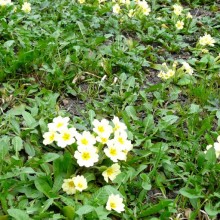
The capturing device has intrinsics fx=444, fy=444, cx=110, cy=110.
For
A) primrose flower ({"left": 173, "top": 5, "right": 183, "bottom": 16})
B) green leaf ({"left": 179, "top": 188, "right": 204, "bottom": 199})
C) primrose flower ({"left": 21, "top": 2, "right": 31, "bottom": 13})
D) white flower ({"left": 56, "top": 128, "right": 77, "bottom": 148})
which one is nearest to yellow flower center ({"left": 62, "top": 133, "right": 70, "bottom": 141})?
white flower ({"left": 56, "top": 128, "right": 77, "bottom": 148})

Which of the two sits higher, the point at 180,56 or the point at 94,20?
the point at 94,20

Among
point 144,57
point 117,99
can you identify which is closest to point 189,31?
point 144,57

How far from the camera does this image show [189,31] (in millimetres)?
4484

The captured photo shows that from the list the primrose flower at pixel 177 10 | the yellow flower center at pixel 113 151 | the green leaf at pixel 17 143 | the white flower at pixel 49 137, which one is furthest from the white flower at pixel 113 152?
the primrose flower at pixel 177 10

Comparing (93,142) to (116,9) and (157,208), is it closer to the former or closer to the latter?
(157,208)

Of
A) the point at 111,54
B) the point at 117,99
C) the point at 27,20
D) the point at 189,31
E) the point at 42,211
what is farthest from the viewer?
the point at 189,31

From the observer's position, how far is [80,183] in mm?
2520

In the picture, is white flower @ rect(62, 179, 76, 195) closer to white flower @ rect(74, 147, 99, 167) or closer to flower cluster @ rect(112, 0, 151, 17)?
white flower @ rect(74, 147, 99, 167)

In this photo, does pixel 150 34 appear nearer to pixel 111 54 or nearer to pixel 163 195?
pixel 111 54

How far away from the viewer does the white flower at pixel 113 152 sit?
265 cm

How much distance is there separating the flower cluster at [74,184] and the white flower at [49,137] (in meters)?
0.29

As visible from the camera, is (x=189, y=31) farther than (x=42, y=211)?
Yes

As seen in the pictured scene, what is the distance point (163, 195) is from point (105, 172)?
15.3 inches

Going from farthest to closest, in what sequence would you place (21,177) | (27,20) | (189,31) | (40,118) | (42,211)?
(189,31) → (27,20) → (40,118) → (21,177) → (42,211)
